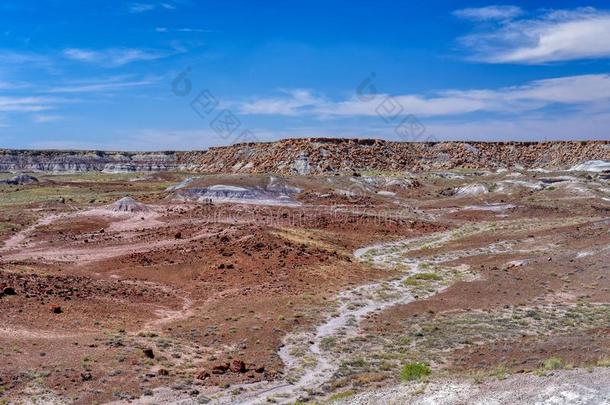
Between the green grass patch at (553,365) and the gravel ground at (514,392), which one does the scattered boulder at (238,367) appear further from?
the green grass patch at (553,365)

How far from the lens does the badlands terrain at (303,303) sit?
17.5m

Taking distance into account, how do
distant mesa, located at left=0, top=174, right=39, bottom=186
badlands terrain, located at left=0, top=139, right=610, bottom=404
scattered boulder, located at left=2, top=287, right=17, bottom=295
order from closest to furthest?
badlands terrain, located at left=0, top=139, right=610, bottom=404, scattered boulder, located at left=2, top=287, right=17, bottom=295, distant mesa, located at left=0, top=174, right=39, bottom=186

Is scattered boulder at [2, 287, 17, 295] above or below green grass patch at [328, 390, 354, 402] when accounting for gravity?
above

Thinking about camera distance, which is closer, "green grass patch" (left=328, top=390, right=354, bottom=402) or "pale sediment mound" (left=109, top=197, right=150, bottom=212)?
"green grass patch" (left=328, top=390, right=354, bottom=402)

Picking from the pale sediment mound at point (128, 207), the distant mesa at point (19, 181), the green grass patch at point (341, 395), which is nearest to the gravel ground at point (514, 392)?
the green grass patch at point (341, 395)

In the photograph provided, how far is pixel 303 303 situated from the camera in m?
30.5

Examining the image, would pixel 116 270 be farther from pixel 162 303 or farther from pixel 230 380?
pixel 230 380

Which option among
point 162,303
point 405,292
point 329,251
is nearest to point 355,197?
point 329,251

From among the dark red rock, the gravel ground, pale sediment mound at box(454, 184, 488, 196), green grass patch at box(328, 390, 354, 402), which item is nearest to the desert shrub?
the gravel ground

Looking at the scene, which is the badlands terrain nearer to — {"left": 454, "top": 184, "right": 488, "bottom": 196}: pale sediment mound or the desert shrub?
the desert shrub

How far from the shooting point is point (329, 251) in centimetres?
4453

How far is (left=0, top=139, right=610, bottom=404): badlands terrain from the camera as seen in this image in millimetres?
17500

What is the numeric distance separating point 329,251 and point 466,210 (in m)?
35.4

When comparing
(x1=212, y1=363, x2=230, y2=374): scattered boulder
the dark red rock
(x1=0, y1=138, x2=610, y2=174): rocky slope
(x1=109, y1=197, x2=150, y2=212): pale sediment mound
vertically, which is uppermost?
(x1=0, y1=138, x2=610, y2=174): rocky slope
